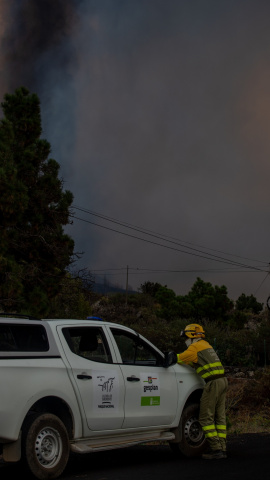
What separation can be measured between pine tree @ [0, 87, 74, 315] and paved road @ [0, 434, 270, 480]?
15.3 metres

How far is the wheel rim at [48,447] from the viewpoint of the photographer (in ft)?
24.0

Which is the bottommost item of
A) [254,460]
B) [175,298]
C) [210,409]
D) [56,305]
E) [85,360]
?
[254,460]

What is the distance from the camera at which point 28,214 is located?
28.1 metres

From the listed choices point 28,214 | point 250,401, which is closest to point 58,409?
point 250,401

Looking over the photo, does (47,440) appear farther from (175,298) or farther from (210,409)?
(175,298)

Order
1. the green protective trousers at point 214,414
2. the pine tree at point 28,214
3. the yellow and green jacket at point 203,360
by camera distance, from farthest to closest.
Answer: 1. the pine tree at point 28,214
2. the yellow and green jacket at point 203,360
3. the green protective trousers at point 214,414

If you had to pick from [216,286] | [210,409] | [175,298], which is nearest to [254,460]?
[210,409]

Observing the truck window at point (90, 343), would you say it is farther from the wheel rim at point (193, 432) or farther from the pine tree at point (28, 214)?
the pine tree at point (28, 214)

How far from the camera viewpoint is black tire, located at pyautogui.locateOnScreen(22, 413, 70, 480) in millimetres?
7176

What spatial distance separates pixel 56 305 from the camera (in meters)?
28.9

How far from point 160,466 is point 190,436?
3.41 feet

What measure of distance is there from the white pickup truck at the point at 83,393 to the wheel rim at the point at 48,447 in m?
0.01

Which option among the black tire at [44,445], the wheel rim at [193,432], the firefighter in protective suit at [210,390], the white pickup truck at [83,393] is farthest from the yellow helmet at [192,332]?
the black tire at [44,445]

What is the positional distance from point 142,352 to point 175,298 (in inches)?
2386
